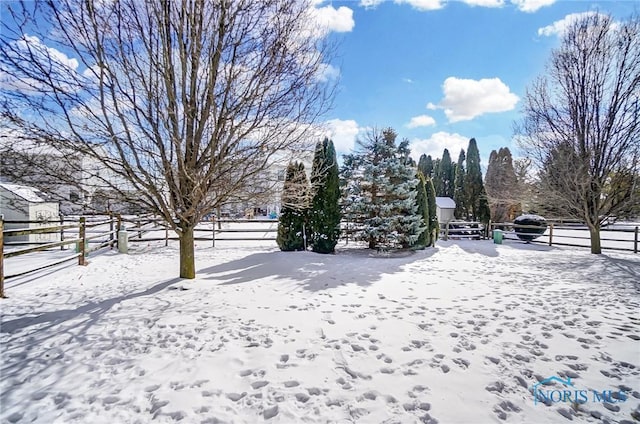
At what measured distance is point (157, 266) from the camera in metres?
6.93

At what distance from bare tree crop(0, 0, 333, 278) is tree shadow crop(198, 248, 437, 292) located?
1.56 meters

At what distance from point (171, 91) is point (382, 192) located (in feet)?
22.7

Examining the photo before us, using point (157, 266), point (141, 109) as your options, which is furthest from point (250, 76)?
point (157, 266)

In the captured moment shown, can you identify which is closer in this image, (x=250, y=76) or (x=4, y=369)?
(x=4, y=369)

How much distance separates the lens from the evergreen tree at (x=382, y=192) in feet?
30.6

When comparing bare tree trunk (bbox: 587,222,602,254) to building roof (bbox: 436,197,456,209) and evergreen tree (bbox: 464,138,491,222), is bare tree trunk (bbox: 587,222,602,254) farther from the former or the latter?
building roof (bbox: 436,197,456,209)

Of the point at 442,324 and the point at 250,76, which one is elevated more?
the point at 250,76

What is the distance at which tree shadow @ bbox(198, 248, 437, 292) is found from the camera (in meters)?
5.66

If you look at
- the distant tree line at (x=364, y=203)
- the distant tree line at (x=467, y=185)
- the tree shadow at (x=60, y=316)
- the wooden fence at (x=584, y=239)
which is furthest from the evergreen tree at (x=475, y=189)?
the tree shadow at (x=60, y=316)

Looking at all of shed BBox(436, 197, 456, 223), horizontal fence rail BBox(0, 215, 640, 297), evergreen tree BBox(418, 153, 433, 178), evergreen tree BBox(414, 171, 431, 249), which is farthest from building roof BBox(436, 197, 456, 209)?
evergreen tree BBox(414, 171, 431, 249)

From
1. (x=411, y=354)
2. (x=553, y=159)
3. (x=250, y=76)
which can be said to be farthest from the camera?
(x=553, y=159)

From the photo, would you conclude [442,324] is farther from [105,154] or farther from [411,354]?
[105,154]

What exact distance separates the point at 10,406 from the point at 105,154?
3314mm

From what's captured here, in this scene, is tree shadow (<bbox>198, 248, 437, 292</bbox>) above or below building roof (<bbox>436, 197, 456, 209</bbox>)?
below
